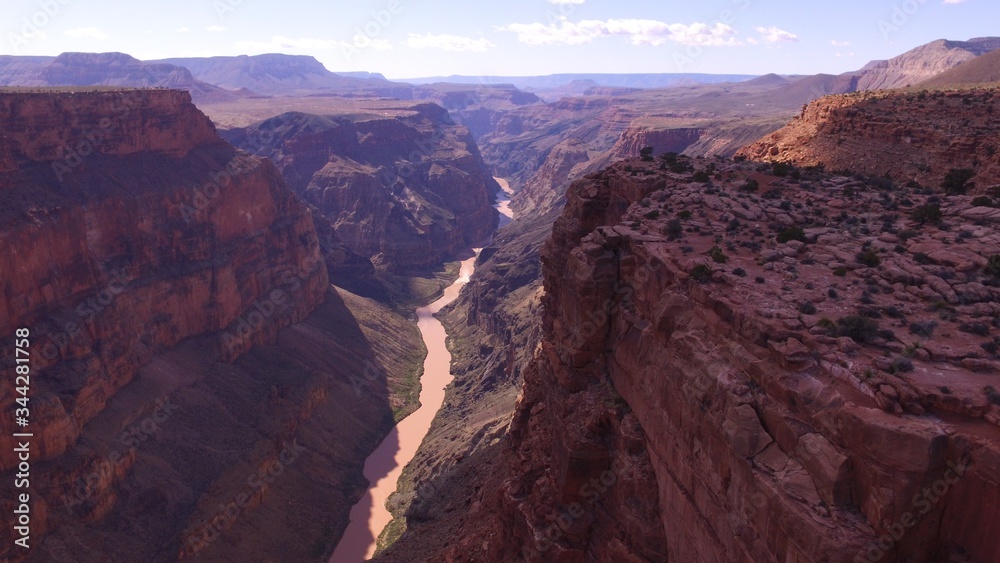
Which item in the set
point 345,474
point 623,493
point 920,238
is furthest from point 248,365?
point 920,238

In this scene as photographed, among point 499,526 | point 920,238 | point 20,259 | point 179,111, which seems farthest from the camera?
point 179,111

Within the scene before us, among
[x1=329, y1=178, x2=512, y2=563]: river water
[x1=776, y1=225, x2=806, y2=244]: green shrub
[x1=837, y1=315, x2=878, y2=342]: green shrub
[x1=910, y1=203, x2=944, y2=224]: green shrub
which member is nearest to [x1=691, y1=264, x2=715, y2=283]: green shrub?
[x1=837, y1=315, x2=878, y2=342]: green shrub

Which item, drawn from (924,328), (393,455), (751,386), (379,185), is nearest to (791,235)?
(924,328)

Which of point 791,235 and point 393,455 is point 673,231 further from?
point 393,455

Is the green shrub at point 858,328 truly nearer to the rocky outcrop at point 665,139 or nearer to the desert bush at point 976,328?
the desert bush at point 976,328

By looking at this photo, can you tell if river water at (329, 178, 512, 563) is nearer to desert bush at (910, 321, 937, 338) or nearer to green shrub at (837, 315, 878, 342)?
green shrub at (837, 315, 878, 342)

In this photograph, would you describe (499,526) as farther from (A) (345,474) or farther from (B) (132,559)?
(A) (345,474)

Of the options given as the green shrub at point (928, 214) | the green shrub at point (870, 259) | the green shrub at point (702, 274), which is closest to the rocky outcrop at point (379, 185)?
the green shrub at point (928, 214)
